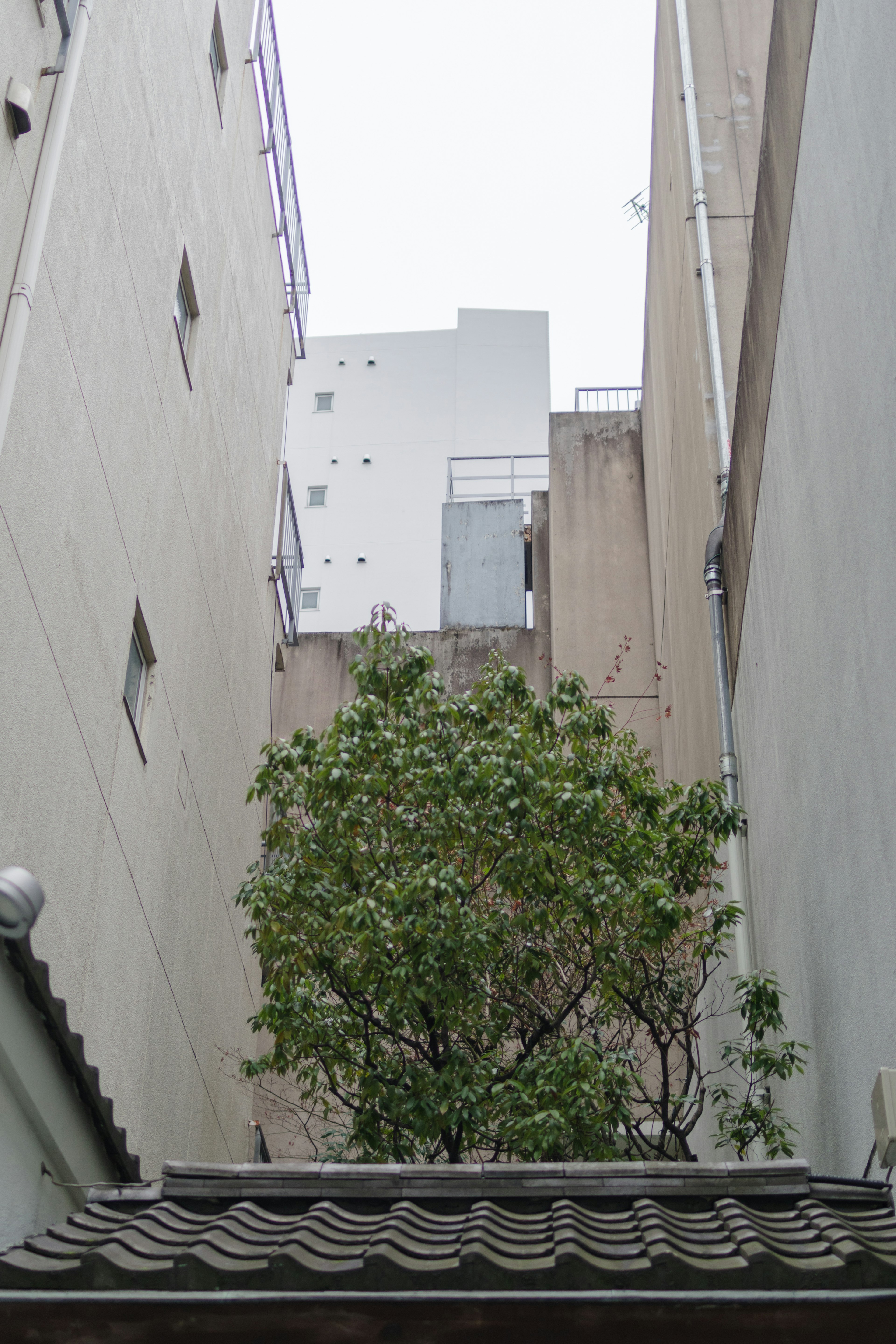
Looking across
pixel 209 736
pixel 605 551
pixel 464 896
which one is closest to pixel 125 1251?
pixel 464 896

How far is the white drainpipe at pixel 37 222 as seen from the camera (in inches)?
288

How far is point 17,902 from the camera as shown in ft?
15.8

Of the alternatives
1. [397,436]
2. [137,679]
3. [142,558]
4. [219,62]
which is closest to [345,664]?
[219,62]

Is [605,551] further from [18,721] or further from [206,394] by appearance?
[18,721]

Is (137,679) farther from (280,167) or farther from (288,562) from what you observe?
(280,167)

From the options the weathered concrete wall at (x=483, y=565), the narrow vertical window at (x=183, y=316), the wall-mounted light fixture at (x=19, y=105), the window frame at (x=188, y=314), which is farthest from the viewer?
the weathered concrete wall at (x=483, y=565)

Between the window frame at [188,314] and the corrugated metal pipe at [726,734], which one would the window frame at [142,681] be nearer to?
the window frame at [188,314]

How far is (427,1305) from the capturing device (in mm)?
4227

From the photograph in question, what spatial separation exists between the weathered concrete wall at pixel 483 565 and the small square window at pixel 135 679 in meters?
9.77

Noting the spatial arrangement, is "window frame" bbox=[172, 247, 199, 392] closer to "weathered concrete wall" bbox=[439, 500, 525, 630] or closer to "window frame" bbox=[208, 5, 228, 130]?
"window frame" bbox=[208, 5, 228, 130]

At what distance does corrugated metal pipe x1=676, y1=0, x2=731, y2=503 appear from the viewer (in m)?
12.4

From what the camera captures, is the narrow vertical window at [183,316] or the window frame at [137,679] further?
the narrow vertical window at [183,316]

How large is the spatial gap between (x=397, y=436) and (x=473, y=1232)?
97.0 feet

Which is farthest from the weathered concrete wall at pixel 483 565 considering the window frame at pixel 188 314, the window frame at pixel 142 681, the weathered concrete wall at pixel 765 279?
the weathered concrete wall at pixel 765 279
